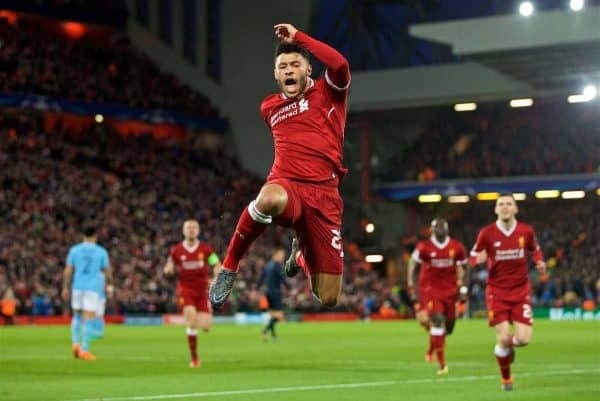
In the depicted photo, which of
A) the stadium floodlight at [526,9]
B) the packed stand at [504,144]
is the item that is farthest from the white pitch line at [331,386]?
the packed stand at [504,144]

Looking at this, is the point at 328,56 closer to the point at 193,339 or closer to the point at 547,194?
the point at 193,339

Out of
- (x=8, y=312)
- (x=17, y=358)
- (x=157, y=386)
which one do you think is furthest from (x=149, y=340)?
(x=157, y=386)

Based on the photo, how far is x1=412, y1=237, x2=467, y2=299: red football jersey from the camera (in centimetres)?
2095

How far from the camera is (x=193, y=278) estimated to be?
69.0 ft

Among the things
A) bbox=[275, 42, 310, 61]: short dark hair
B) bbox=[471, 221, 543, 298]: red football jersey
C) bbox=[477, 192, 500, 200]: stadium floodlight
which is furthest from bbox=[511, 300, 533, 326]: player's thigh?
bbox=[477, 192, 500, 200]: stadium floodlight

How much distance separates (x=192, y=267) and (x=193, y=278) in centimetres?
19

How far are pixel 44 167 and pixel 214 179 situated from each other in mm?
9871

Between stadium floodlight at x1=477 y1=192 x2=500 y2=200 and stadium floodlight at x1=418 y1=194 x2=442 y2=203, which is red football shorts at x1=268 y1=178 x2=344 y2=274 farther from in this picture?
stadium floodlight at x1=418 y1=194 x2=442 y2=203

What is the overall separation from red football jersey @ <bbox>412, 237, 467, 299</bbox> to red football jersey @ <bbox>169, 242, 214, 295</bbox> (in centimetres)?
359

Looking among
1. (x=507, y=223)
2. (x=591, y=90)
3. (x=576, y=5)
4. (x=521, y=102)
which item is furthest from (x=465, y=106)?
(x=507, y=223)

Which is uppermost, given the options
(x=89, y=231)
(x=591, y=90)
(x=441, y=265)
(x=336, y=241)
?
(x=591, y=90)

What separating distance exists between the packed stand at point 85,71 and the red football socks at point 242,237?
43879mm

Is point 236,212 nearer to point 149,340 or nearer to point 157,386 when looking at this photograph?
point 149,340

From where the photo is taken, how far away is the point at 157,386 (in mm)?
16656
